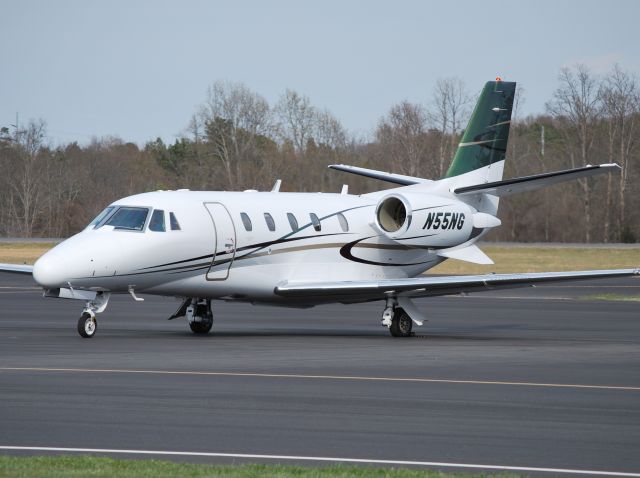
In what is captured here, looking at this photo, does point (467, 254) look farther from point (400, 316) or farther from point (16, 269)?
point (16, 269)

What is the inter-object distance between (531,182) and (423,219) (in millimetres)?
2467

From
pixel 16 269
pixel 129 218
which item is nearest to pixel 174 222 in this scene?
pixel 129 218

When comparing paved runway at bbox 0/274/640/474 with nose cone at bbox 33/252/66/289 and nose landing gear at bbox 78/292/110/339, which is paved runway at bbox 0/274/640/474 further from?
nose cone at bbox 33/252/66/289

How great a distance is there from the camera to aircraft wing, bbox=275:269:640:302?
21219mm

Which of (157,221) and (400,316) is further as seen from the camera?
(400,316)

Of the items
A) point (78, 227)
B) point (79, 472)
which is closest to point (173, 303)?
point (79, 472)

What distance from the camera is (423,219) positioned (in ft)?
80.8

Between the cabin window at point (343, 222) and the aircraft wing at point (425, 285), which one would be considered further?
the cabin window at point (343, 222)

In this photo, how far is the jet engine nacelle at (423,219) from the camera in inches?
966

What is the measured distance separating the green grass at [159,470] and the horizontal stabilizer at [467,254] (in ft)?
56.0

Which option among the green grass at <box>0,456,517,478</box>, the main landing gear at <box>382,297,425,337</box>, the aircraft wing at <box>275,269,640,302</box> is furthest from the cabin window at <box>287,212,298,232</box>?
the green grass at <box>0,456,517,478</box>

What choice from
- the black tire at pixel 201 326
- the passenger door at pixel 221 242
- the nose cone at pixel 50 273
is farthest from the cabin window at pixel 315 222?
the nose cone at pixel 50 273

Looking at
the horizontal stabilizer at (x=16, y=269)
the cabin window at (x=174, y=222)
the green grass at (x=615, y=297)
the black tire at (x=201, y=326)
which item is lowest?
the green grass at (x=615, y=297)

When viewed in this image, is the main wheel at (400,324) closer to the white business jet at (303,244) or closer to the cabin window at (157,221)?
the white business jet at (303,244)
